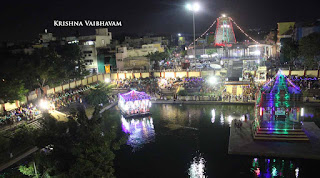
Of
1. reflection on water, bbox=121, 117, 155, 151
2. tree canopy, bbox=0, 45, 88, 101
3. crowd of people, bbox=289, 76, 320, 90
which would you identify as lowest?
reflection on water, bbox=121, 117, 155, 151

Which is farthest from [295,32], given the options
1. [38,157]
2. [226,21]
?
[38,157]

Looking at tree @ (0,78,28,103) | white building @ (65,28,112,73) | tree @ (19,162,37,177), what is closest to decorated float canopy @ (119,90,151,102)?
tree @ (0,78,28,103)

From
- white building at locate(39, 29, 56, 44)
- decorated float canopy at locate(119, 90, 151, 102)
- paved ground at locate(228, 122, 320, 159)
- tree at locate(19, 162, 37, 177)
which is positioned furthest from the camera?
white building at locate(39, 29, 56, 44)

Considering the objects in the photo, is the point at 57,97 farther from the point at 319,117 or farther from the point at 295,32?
the point at 295,32

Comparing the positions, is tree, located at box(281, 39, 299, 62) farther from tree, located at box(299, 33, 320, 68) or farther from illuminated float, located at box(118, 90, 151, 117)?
illuminated float, located at box(118, 90, 151, 117)

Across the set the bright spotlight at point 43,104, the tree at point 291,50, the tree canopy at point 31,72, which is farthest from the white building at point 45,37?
the tree at point 291,50

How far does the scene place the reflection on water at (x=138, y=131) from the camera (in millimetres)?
20630

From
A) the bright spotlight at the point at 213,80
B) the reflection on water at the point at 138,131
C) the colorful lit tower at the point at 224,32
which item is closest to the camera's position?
the reflection on water at the point at 138,131

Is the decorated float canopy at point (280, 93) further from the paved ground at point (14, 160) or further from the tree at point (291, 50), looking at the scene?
the tree at point (291, 50)

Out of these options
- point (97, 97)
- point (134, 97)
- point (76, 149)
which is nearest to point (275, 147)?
point (76, 149)

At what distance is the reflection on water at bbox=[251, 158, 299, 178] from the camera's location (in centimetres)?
1509

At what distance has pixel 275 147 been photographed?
1753cm

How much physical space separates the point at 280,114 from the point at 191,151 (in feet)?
23.2

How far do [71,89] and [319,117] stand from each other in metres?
31.1
